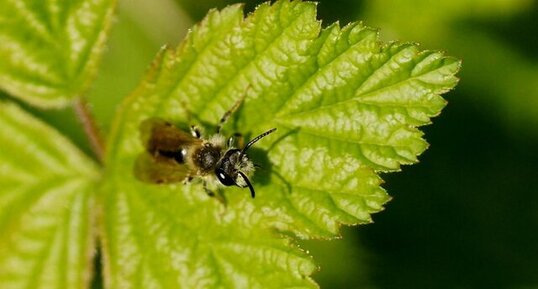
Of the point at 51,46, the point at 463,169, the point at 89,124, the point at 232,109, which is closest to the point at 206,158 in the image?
the point at 232,109

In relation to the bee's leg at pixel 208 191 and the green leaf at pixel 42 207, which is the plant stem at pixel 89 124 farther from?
the bee's leg at pixel 208 191

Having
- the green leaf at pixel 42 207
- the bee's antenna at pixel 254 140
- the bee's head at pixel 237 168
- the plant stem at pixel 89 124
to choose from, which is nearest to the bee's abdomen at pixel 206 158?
the bee's head at pixel 237 168

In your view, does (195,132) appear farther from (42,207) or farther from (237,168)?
(42,207)

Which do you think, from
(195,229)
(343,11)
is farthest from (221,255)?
(343,11)

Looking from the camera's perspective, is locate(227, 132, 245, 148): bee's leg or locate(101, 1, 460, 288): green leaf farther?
locate(227, 132, 245, 148): bee's leg

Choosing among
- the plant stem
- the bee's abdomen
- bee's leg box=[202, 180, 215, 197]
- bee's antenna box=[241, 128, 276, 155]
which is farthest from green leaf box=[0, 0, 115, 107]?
bee's antenna box=[241, 128, 276, 155]

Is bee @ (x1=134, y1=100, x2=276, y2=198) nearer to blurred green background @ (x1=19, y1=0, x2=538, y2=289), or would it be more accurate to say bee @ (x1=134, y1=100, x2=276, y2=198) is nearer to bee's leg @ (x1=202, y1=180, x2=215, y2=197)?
bee's leg @ (x1=202, y1=180, x2=215, y2=197)
